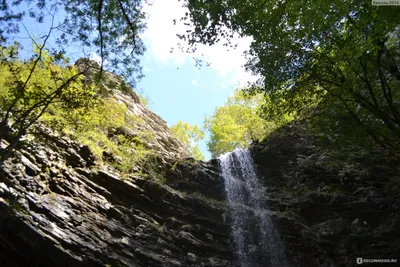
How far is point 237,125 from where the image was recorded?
24.7 m

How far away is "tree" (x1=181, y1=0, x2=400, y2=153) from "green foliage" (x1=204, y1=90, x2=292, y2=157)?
12899 mm

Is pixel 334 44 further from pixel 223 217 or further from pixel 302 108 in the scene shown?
pixel 223 217

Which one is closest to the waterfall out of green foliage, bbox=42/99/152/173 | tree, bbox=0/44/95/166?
green foliage, bbox=42/99/152/173

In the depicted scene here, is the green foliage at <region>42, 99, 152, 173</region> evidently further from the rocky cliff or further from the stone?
the stone

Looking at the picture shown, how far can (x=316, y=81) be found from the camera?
28.4 feet

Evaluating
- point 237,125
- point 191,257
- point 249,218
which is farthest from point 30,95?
point 237,125

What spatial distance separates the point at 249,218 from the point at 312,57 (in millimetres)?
6608

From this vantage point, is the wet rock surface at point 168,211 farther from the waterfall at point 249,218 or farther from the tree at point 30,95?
the tree at point 30,95

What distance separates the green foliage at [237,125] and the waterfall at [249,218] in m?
7.91

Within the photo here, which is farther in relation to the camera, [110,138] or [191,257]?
Answer: [110,138]

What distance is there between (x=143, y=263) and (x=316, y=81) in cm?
714

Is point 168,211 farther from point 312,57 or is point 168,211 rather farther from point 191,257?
point 312,57

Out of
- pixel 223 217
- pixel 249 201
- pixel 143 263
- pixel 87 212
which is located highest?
pixel 249 201

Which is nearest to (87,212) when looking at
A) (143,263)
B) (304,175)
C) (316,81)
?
(143,263)
